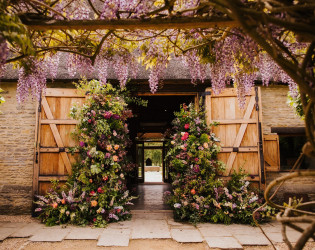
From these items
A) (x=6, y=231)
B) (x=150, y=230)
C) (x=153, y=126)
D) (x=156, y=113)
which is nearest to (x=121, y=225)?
(x=150, y=230)

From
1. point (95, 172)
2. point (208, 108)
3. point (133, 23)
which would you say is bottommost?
point (95, 172)

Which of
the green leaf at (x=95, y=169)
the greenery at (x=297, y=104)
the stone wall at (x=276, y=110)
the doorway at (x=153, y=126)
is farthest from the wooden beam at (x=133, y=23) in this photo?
the stone wall at (x=276, y=110)

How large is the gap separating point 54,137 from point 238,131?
10.9 ft

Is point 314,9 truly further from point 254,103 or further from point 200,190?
point 254,103

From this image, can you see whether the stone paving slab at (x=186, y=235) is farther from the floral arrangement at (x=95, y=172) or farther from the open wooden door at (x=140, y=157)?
the open wooden door at (x=140, y=157)

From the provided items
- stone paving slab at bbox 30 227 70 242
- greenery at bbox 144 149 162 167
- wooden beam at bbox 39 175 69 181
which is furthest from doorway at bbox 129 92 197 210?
greenery at bbox 144 149 162 167

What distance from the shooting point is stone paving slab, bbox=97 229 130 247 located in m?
3.04

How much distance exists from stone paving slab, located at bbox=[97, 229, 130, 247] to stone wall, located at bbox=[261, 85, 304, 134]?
10.5ft

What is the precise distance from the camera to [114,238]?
10.5 feet

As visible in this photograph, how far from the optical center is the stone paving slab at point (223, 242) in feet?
9.71

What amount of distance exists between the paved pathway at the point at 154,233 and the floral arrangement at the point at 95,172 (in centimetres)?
23

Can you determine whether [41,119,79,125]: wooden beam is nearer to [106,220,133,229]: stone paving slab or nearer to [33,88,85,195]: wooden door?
[33,88,85,195]: wooden door

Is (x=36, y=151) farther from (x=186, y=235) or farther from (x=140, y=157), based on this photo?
(x=140, y=157)

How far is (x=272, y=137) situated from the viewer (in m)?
4.62
